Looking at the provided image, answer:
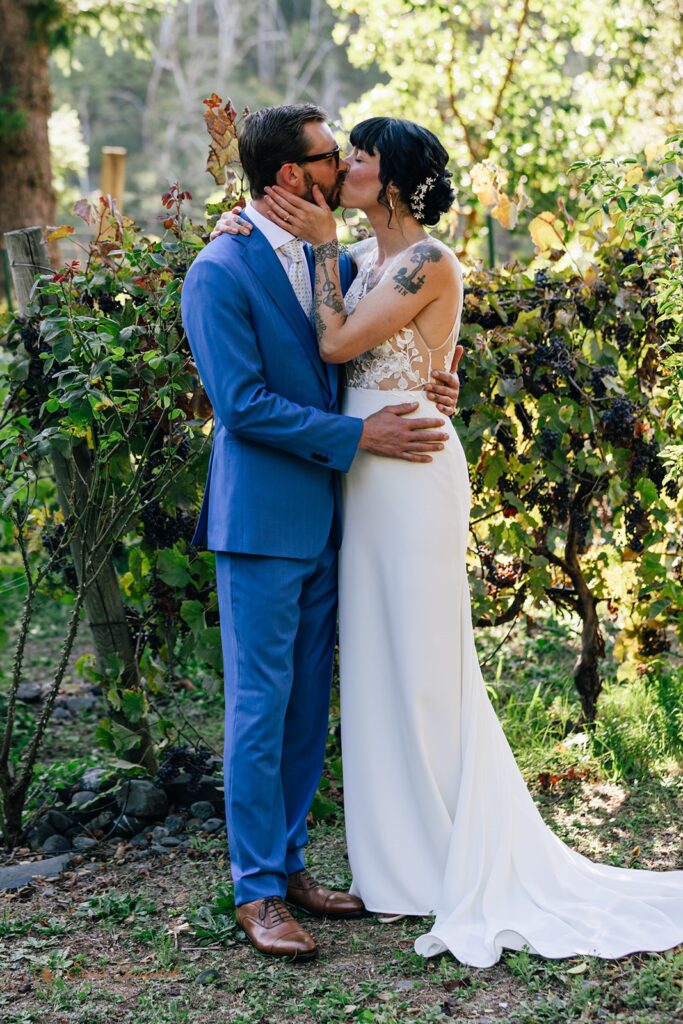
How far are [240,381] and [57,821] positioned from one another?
1.80m

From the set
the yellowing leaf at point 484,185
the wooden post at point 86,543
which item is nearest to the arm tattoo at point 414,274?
the yellowing leaf at point 484,185

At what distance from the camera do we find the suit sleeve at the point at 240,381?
2.91 meters

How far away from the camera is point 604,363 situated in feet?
13.1

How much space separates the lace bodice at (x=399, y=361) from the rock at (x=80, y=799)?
71.7 inches

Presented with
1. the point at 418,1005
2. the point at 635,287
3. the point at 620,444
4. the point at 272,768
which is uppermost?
the point at 635,287

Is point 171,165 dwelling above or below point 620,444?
above

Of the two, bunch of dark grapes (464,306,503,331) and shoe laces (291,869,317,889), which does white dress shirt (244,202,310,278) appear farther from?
shoe laces (291,869,317,889)

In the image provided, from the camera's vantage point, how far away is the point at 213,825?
12.7 feet

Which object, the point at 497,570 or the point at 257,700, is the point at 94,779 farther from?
the point at 497,570

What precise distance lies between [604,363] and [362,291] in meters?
1.17

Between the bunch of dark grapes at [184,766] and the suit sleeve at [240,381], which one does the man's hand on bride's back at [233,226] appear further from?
the bunch of dark grapes at [184,766]

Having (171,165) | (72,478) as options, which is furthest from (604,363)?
(171,165)

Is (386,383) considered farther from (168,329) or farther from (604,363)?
(604,363)

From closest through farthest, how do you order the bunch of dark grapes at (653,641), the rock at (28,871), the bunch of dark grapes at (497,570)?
the rock at (28,871), the bunch of dark grapes at (497,570), the bunch of dark grapes at (653,641)
